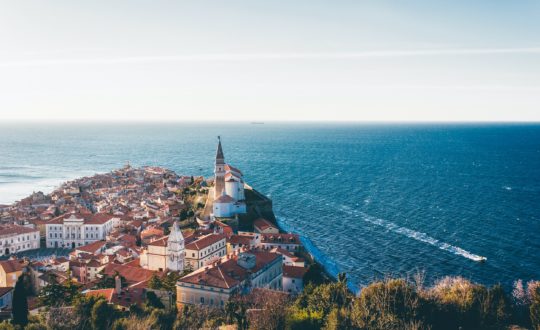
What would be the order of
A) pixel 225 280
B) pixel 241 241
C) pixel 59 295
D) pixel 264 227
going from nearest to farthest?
pixel 59 295, pixel 225 280, pixel 241 241, pixel 264 227

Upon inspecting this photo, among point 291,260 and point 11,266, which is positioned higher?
point 291,260

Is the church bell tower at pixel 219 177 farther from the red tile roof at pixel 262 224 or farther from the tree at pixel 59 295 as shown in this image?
the tree at pixel 59 295

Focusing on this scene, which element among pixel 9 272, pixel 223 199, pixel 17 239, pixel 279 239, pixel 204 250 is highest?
pixel 223 199

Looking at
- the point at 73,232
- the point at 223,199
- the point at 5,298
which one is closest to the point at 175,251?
the point at 5,298

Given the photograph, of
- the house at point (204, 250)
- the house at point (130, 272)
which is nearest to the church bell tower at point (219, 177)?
the house at point (204, 250)

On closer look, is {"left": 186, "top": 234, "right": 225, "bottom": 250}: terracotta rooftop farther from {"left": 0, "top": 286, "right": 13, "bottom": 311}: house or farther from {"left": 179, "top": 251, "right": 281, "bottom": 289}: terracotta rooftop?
{"left": 0, "top": 286, "right": 13, "bottom": 311}: house

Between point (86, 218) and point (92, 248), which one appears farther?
point (86, 218)

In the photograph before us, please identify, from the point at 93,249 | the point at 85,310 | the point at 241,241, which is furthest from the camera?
the point at 93,249

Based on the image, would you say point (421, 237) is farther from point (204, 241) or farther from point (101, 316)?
point (101, 316)
